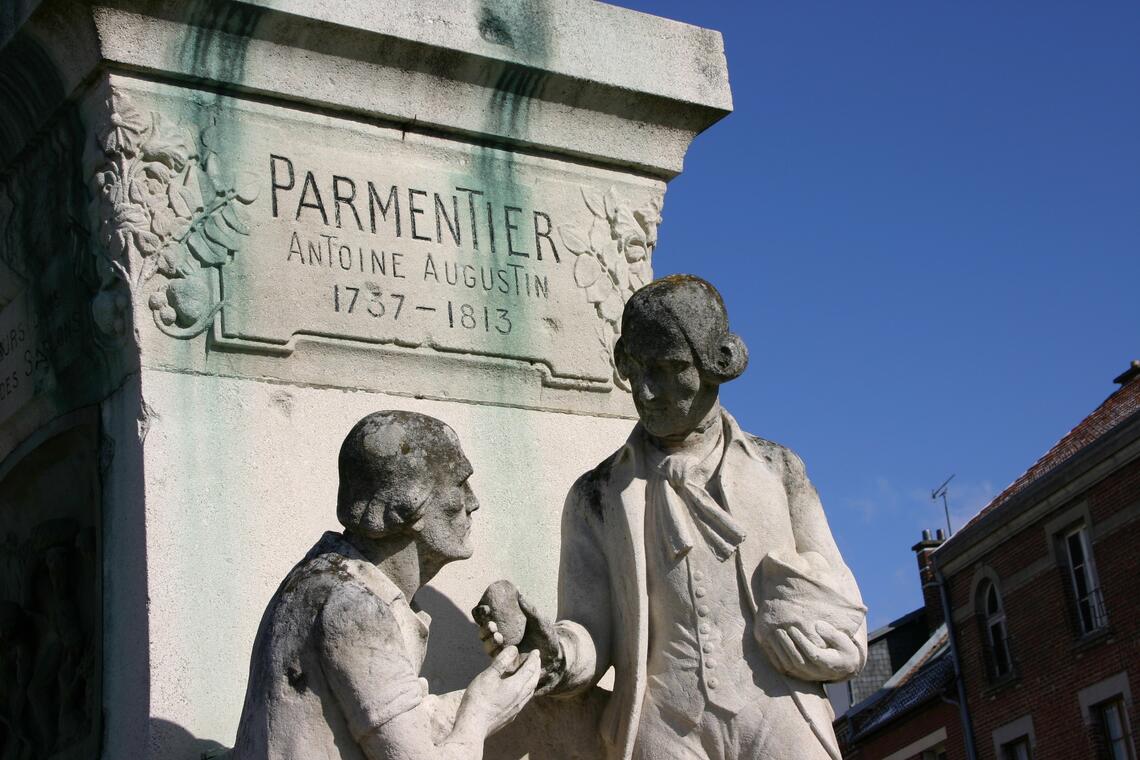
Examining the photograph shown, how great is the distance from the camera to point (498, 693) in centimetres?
535

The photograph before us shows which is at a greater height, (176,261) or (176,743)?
(176,261)

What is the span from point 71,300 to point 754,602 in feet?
9.15

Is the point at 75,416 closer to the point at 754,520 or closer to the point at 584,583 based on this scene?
the point at 584,583

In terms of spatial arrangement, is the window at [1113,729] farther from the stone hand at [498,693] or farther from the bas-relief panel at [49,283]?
the stone hand at [498,693]

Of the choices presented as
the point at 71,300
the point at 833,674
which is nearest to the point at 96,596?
the point at 71,300

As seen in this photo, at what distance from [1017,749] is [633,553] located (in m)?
29.8

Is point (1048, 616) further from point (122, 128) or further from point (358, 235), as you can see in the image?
point (122, 128)

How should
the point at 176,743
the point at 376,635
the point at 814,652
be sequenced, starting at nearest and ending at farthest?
1. the point at 376,635
2. the point at 814,652
3. the point at 176,743

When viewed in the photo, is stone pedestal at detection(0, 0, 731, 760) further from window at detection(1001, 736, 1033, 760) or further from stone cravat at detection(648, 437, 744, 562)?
window at detection(1001, 736, 1033, 760)

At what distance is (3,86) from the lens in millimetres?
7055

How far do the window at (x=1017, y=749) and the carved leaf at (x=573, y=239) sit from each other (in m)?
28.2

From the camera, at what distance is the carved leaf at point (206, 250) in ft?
21.6

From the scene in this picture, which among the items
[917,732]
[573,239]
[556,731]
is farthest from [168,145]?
[917,732]

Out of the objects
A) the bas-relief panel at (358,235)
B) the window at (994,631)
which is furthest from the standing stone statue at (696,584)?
the window at (994,631)
